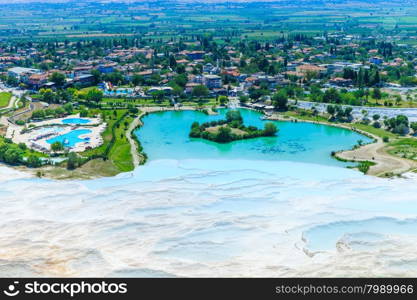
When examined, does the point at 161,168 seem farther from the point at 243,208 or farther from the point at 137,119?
the point at 137,119

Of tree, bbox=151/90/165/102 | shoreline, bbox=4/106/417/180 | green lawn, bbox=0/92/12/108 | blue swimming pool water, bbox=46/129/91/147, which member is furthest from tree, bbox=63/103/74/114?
tree, bbox=151/90/165/102

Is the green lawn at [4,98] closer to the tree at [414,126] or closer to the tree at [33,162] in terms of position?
the tree at [33,162]

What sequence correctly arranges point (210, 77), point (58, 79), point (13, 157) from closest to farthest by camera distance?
point (13, 157) → point (210, 77) → point (58, 79)

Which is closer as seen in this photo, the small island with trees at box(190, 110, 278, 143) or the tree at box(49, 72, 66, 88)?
the small island with trees at box(190, 110, 278, 143)

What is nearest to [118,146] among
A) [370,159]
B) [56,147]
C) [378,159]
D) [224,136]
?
[56,147]

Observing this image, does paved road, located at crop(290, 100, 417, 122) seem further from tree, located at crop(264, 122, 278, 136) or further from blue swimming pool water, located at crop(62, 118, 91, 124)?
blue swimming pool water, located at crop(62, 118, 91, 124)

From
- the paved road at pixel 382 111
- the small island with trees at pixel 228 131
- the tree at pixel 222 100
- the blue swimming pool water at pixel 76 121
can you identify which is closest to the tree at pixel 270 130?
the small island with trees at pixel 228 131

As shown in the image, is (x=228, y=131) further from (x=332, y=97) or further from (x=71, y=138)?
(x=332, y=97)

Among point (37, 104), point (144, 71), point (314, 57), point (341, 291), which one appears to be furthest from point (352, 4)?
point (341, 291)
